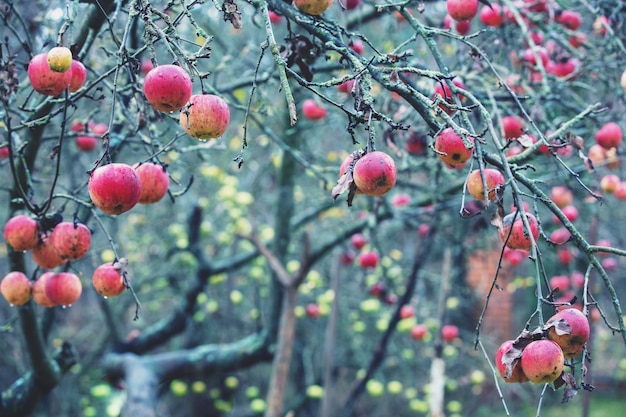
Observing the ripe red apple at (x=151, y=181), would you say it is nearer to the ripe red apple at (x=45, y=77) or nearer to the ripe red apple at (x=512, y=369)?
the ripe red apple at (x=45, y=77)

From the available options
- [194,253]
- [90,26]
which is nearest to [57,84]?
[90,26]

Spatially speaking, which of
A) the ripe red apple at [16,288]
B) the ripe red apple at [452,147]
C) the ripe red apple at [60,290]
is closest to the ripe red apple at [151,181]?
the ripe red apple at [60,290]

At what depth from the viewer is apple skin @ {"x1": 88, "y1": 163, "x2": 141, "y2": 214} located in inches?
62.4

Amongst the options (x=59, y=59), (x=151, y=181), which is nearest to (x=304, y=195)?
(x=151, y=181)

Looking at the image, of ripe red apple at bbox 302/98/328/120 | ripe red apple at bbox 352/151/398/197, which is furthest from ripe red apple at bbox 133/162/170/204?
ripe red apple at bbox 302/98/328/120

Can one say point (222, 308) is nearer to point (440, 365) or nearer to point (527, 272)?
point (440, 365)

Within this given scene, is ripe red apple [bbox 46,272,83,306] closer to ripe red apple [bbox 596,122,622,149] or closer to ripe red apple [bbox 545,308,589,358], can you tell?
ripe red apple [bbox 545,308,589,358]

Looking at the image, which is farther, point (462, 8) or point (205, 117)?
point (462, 8)

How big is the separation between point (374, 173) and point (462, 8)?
3.97 ft

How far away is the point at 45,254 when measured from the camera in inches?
79.8

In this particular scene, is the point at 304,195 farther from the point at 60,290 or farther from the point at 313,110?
the point at 60,290

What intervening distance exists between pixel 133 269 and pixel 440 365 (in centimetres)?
337

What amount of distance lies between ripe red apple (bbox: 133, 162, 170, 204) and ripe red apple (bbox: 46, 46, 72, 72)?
41 cm

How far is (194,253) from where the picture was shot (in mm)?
4461
